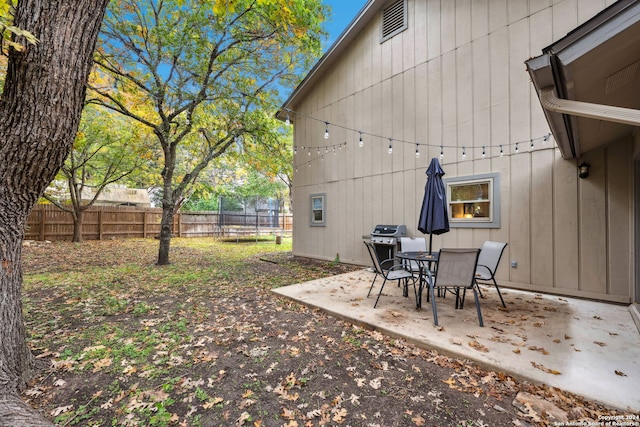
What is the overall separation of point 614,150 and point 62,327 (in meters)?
7.97

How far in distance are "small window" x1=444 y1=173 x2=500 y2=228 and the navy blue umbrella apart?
180 cm

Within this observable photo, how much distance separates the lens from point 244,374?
2309 millimetres

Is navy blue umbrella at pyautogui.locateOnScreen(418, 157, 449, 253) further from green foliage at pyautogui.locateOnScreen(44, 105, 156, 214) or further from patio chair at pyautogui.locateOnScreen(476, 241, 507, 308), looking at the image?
green foliage at pyautogui.locateOnScreen(44, 105, 156, 214)

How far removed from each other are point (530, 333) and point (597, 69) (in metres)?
2.59

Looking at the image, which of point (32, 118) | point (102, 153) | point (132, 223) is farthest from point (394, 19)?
point (132, 223)

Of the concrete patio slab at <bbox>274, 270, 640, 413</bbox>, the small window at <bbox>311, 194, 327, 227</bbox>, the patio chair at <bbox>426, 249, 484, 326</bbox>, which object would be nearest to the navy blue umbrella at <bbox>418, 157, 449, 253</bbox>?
the patio chair at <bbox>426, 249, 484, 326</bbox>

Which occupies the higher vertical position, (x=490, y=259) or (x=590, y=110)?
(x=590, y=110)

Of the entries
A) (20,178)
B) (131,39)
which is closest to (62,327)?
(20,178)

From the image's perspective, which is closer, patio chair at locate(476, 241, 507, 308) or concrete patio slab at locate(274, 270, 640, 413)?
concrete patio slab at locate(274, 270, 640, 413)

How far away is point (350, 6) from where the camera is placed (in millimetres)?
14961

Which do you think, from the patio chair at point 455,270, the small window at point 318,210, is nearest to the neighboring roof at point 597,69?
the patio chair at point 455,270

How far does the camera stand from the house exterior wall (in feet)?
13.3

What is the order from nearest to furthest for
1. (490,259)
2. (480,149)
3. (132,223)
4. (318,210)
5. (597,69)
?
(597,69)
(490,259)
(480,149)
(318,210)
(132,223)

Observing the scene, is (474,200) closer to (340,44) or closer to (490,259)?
(490,259)
